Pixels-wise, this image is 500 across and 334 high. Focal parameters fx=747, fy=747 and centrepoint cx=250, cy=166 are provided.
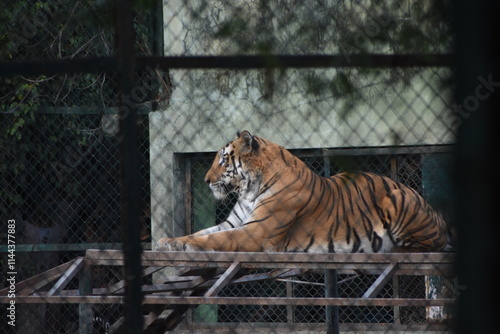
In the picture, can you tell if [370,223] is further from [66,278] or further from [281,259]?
[66,278]

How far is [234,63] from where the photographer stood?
1.64 meters

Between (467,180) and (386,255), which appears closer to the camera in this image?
(467,180)

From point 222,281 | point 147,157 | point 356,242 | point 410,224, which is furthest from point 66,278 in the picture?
point 147,157

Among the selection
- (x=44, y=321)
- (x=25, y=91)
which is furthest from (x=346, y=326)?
(x=25, y=91)

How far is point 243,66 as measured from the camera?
1.64 m

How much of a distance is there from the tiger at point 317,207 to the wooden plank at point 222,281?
2.56ft

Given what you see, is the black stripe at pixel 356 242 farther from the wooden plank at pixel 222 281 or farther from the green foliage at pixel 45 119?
the green foliage at pixel 45 119

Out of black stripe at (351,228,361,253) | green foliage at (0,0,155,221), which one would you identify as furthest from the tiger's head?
green foliage at (0,0,155,221)

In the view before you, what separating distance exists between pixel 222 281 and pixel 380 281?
88cm

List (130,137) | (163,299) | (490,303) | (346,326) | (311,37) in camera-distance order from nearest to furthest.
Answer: (490,303) < (130,137) < (311,37) < (163,299) < (346,326)

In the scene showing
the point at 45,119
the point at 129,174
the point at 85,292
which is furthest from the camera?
the point at 45,119

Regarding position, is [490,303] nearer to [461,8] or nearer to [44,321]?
[461,8]

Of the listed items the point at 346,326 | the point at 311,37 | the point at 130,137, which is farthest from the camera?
Answer: the point at 346,326

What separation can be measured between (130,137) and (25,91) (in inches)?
198
